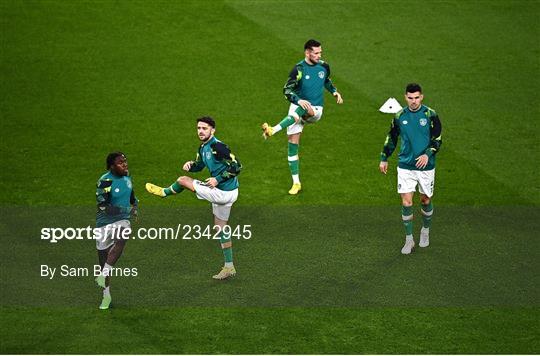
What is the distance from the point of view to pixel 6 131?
21734 mm

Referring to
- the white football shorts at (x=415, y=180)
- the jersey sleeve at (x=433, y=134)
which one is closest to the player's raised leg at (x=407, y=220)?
the white football shorts at (x=415, y=180)

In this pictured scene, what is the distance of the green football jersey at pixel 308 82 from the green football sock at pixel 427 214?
3.17 meters

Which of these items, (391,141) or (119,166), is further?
(391,141)

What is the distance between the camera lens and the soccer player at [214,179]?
1498 cm

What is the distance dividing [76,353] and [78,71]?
40.5 feet

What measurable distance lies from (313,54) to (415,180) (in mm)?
3360

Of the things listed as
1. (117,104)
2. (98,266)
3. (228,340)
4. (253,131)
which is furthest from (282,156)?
(228,340)

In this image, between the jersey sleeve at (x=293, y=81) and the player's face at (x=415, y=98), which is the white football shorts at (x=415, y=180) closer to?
the player's face at (x=415, y=98)

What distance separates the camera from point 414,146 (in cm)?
1619

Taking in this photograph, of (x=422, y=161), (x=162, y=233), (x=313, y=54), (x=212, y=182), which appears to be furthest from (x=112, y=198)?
(x=313, y=54)

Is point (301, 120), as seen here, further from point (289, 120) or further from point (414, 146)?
point (414, 146)

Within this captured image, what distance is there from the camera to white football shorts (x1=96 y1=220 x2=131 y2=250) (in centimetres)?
1445

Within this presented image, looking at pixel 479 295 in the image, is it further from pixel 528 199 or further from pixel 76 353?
pixel 76 353

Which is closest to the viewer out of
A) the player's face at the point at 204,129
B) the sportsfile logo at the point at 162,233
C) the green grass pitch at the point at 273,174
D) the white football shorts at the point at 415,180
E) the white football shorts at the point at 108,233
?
the green grass pitch at the point at 273,174
